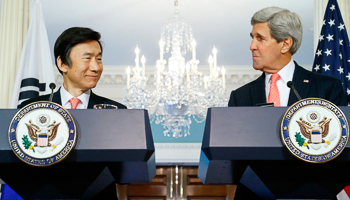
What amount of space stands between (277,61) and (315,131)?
576 millimetres

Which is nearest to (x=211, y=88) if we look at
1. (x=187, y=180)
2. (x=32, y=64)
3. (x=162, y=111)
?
(x=162, y=111)

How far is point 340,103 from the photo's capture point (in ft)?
3.88

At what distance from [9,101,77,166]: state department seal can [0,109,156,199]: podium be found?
21 mm

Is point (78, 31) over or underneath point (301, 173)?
over

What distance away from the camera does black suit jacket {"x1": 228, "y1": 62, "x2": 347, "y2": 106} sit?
118cm

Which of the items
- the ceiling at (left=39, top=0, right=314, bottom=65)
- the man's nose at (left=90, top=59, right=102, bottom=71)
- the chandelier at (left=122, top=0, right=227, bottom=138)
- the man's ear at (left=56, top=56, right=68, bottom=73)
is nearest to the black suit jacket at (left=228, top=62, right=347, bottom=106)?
the man's nose at (left=90, top=59, right=102, bottom=71)

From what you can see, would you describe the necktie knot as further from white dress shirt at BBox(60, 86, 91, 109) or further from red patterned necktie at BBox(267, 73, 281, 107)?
white dress shirt at BBox(60, 86, 91, 109)

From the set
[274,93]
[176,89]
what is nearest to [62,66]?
[274,93]

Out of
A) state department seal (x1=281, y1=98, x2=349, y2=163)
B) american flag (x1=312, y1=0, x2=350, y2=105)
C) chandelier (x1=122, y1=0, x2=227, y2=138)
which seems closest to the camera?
state department seal (x1=281, y1=98, x2=349, y2=163)

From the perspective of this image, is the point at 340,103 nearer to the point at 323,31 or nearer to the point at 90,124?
the point at 90,124

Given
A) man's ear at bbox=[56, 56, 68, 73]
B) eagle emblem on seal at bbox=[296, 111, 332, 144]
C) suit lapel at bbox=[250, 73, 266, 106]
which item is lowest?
suit lapel at bbox=[250, 73, 266, 106]

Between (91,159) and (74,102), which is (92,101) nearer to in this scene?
(74,102)

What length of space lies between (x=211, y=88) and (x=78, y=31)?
3.12m

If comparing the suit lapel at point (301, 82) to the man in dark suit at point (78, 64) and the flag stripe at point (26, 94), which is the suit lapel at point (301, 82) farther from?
the flag stripe at point (26, 94)
